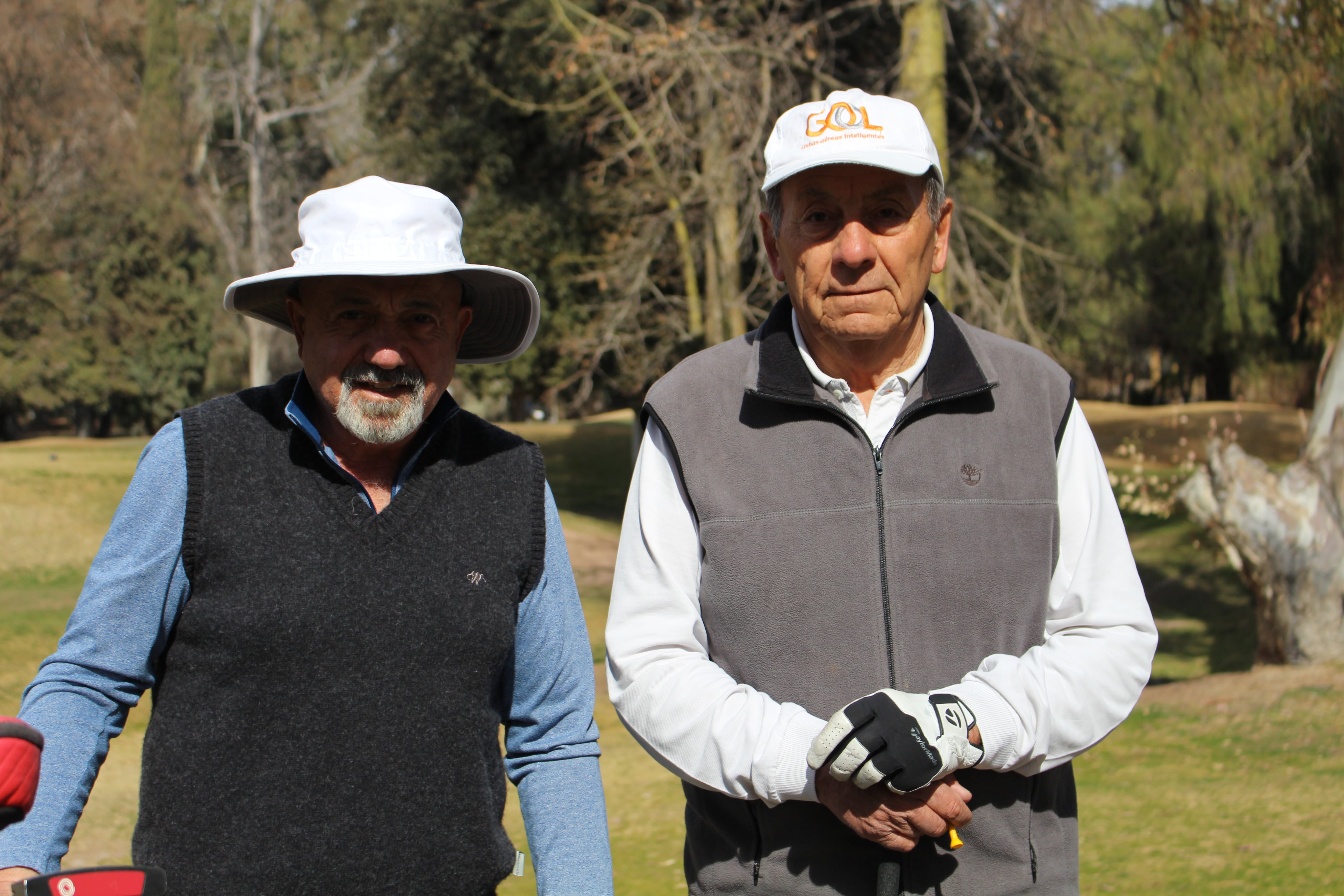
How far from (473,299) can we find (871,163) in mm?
912

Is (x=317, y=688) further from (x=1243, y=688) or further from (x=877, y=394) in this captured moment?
(x=1243, y=688)

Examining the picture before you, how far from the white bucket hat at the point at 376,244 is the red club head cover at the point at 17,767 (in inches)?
37.2

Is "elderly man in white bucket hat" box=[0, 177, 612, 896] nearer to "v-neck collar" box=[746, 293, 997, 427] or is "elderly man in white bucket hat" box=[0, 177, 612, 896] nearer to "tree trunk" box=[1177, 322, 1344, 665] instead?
"v-neck collar" box=[746, 293, 997, 427]

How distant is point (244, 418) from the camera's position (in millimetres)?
2441

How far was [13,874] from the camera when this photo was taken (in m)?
2.05

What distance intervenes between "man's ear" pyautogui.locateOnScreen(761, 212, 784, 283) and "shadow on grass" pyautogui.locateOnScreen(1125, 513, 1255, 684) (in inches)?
361

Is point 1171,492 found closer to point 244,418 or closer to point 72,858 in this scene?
point 72,858

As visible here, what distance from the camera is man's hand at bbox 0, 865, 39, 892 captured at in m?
2.04

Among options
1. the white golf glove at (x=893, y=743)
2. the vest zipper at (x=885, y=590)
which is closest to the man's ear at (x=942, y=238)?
the vest zipper at (x=885, y=590)

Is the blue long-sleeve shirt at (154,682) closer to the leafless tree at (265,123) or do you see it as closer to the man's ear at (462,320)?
the man's ear at (462,320)

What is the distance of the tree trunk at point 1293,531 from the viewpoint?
29.5 feet

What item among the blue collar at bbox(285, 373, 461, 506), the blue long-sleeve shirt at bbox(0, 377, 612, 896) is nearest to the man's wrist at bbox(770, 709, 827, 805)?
the blue long-sleeve shirt at bbox(0, 377, 612, 896)

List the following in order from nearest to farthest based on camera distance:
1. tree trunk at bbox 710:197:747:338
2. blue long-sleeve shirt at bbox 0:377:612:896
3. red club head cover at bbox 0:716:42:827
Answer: red club head cover at bbox 0:716:42:827
blue long-sleeve shirt at bbox 0:377:612:896
tree trunk at bbox 710:197:747:338

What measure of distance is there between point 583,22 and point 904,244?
1363 centimetres
